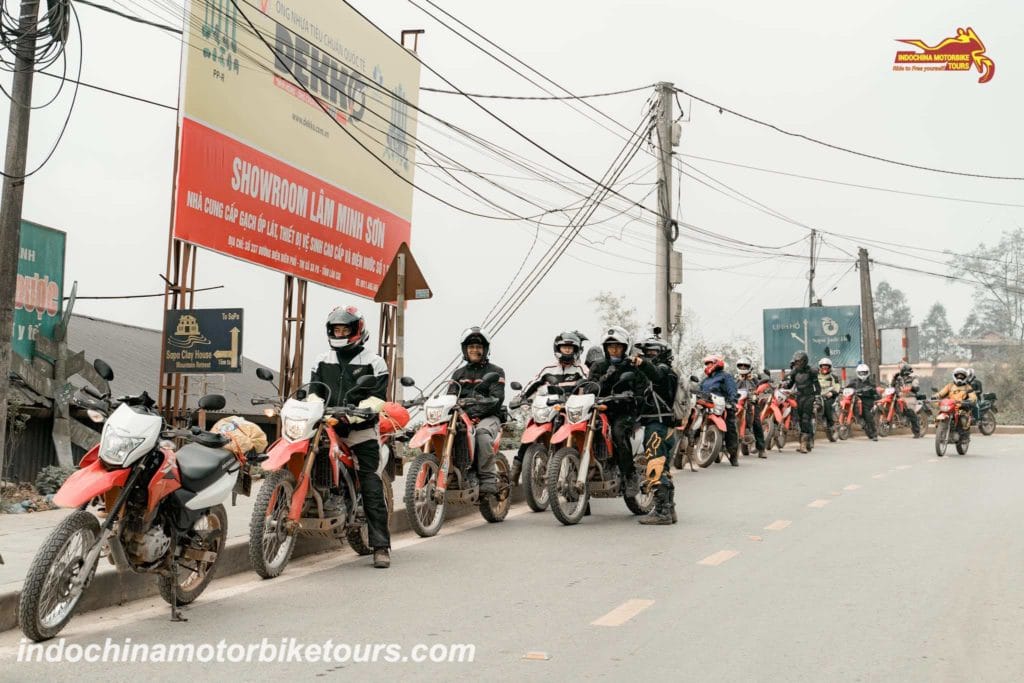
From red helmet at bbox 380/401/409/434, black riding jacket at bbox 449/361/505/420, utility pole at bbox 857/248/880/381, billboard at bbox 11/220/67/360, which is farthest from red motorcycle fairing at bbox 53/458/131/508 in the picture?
utility pole at bbox 857/248/880/381

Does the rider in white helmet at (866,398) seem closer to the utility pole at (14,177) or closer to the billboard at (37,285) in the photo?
the billboard at (37,285)

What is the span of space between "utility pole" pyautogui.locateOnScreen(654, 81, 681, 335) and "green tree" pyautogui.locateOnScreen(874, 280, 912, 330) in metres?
107

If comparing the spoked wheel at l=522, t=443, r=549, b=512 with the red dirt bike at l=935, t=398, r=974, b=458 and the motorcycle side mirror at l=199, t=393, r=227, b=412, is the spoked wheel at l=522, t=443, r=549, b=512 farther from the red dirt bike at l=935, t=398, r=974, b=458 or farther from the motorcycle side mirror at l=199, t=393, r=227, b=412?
the red dirt bike at l=935, t=398, r=974, b=458

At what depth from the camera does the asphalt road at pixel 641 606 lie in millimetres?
5574

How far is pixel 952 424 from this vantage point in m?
21.7

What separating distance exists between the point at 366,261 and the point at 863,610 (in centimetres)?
1310

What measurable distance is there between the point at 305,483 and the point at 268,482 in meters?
0.33

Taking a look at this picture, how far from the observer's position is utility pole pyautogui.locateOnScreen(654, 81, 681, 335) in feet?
79.5

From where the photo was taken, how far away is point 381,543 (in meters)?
8.54

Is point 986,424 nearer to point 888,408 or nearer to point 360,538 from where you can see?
point 888,408

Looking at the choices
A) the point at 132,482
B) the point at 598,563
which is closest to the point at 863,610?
the point at 598,563

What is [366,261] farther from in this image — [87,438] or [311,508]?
[311,508]

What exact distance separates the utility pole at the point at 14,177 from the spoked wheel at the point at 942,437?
17037mm

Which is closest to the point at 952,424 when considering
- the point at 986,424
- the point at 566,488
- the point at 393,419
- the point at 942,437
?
the point at 942,437
